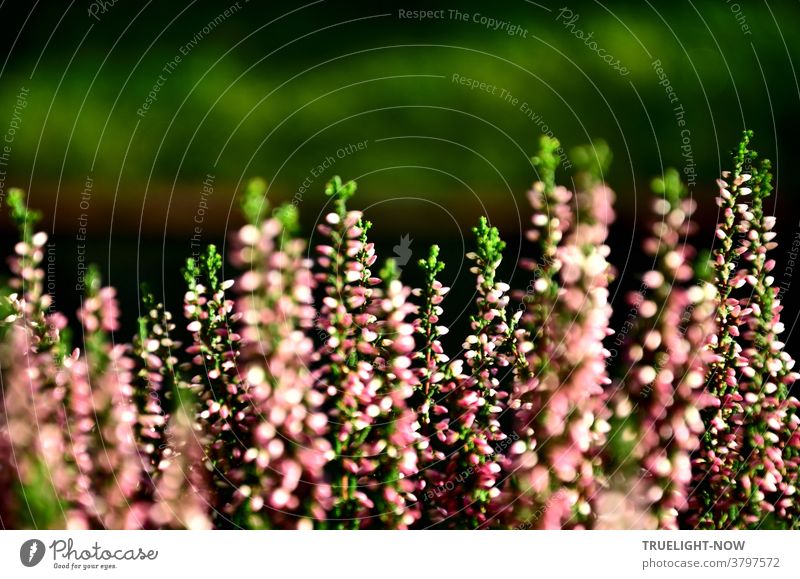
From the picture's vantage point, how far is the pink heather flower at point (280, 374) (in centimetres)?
90

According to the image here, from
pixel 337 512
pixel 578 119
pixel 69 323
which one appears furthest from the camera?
pixel 578 119

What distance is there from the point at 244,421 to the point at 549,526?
44 cm

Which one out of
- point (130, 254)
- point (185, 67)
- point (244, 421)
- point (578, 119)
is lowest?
point (244, 421)

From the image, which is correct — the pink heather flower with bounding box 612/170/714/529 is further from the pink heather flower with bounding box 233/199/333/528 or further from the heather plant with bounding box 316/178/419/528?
the pink heather flower with bounding box 233/199/333/528

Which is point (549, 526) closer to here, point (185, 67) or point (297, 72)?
point (297, 72)

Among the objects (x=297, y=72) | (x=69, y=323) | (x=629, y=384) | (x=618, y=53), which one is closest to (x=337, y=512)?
(x=629, y=384)

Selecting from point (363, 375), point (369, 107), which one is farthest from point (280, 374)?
point (369, 107)

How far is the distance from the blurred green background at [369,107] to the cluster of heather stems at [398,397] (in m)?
0.24

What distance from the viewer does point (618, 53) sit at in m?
1.35

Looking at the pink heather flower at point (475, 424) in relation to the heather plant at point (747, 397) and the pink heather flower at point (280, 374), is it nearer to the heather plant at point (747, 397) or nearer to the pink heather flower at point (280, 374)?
the pink heather flower at point (280, 374)

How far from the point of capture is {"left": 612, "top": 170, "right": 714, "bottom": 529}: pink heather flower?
3.09ft

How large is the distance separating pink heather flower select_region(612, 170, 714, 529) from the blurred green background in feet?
1.15

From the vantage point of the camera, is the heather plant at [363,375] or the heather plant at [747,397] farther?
the heather plant at [747,397]

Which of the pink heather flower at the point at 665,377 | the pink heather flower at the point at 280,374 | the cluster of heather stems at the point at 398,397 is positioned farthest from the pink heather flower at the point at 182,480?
the pink heather flower at the point at 665,377
